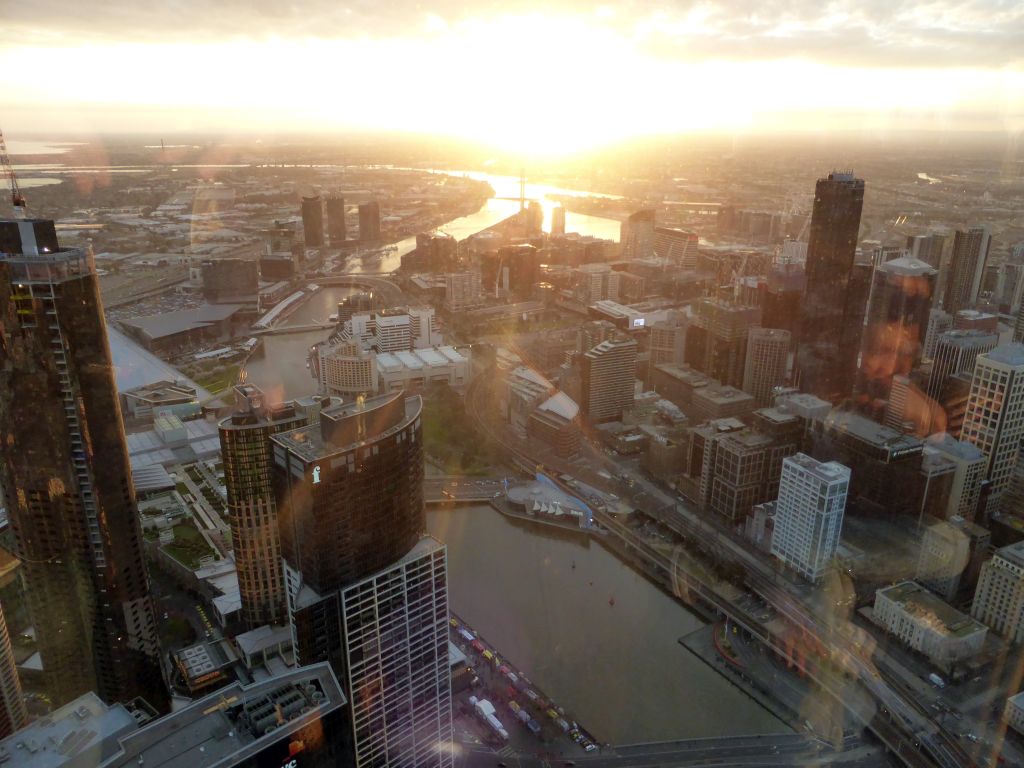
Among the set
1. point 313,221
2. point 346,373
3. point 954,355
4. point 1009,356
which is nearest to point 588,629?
point 1009,356

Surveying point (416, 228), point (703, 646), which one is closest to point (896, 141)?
point (703, 646)

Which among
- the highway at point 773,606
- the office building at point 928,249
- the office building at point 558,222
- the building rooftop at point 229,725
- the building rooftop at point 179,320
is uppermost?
the building rooftop at point 229,725

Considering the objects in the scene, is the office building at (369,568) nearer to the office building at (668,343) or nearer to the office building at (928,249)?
the office building at (668,343)

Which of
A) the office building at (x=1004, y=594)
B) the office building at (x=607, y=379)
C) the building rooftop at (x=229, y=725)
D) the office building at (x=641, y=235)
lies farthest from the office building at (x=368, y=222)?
the building rooftop at (x=229, y=725)

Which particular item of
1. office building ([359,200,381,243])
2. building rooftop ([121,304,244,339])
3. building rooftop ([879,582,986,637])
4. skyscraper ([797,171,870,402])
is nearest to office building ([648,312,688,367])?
skyscraper ([797,171,870,402])

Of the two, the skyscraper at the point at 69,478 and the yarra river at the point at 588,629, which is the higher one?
the skyscraper at the point at 69,478

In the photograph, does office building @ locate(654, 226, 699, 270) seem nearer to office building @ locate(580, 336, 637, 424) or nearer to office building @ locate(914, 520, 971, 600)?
office building @ locate(580, 336, 637, 424)

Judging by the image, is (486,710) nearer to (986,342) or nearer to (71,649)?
(71,649)
